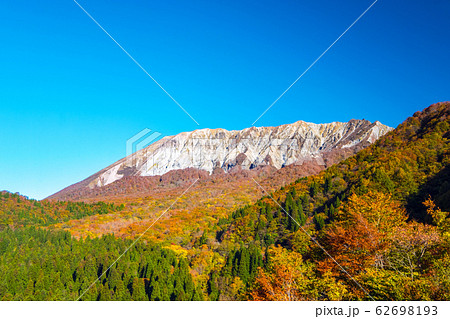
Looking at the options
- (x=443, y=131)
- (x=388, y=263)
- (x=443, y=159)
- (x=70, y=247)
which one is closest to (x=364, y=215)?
(x=388, y=263)

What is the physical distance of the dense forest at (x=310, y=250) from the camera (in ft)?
46.2

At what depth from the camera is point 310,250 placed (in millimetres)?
22031

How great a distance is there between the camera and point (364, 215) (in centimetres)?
1861

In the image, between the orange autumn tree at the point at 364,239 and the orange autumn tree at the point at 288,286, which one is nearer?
the orange autumn tree at the point at 288,286
